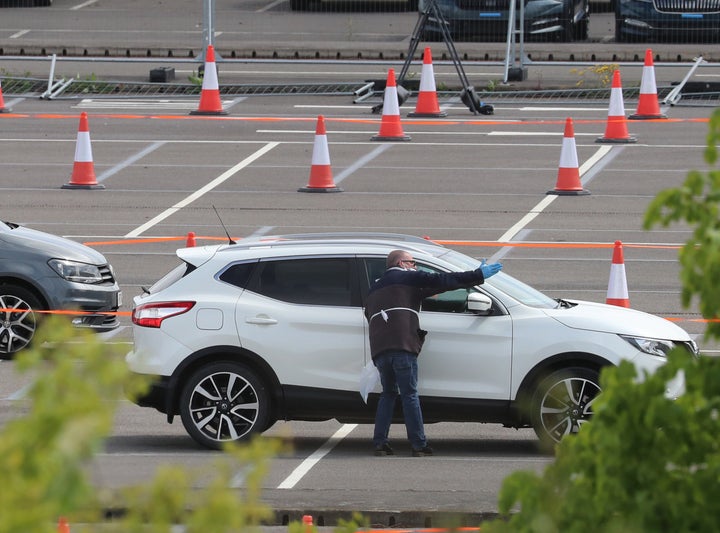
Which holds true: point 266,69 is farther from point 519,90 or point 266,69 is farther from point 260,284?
point 260,284

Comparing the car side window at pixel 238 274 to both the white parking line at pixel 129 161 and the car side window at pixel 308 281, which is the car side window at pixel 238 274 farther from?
the white parking line at pixel 129 161

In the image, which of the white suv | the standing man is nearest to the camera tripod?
the white suv

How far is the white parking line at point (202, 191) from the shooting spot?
1833 centimetres

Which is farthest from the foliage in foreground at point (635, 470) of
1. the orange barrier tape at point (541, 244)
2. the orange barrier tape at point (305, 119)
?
the orange barrier tape at point (305, 119)

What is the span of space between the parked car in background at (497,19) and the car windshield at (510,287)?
18678 millimetres

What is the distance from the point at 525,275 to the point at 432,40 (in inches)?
585

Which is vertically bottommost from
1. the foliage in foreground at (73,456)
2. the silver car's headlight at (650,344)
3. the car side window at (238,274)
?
the silver car's headlight at (650,344)

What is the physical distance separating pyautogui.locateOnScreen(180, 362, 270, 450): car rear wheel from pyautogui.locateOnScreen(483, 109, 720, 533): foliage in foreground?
261 inches

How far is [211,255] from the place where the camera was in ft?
35.3

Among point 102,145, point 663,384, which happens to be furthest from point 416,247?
point 102,145

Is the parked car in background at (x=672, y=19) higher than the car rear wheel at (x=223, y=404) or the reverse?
higher

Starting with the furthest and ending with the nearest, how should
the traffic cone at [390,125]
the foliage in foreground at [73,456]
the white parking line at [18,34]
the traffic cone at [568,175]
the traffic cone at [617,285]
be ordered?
the white parking line at [18,34] → the traffic cone at [390,125] → the traffic cone at [568,175] → the traffic cone at [617,285] → the foliage in foreground at [73,456]

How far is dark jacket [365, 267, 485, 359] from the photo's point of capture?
397 inches

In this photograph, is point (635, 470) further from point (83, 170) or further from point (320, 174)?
point (83, 170)
